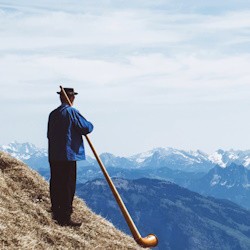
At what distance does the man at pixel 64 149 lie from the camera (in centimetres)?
1359

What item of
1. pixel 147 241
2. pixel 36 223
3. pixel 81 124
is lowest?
pixel 147 241

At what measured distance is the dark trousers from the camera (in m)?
13.7

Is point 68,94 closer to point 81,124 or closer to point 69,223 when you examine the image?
point 81,124

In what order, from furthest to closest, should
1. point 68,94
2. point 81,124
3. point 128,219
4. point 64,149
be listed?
point 68,94 < point 81,124 < point 128,219 < point 64,149

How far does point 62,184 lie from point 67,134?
1480 mm

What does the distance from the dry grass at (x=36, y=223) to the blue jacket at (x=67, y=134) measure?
193cm

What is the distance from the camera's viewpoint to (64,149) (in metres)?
13.5

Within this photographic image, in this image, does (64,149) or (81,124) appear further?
(81,124)

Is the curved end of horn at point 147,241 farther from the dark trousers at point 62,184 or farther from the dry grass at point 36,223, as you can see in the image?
the dark trousers at point 62,184

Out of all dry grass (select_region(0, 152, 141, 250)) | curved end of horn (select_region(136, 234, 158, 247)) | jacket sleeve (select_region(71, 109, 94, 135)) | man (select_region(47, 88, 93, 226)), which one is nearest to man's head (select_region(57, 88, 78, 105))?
man (select_region(47, 88, 93, 226))

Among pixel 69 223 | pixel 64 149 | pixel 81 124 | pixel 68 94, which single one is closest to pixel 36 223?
pixel 69 223

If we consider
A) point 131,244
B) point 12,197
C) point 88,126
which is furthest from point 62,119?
point 131,244

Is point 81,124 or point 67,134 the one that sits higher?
point 81,124

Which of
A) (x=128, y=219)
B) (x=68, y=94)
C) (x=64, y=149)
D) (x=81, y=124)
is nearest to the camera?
(x=64, y=149)
